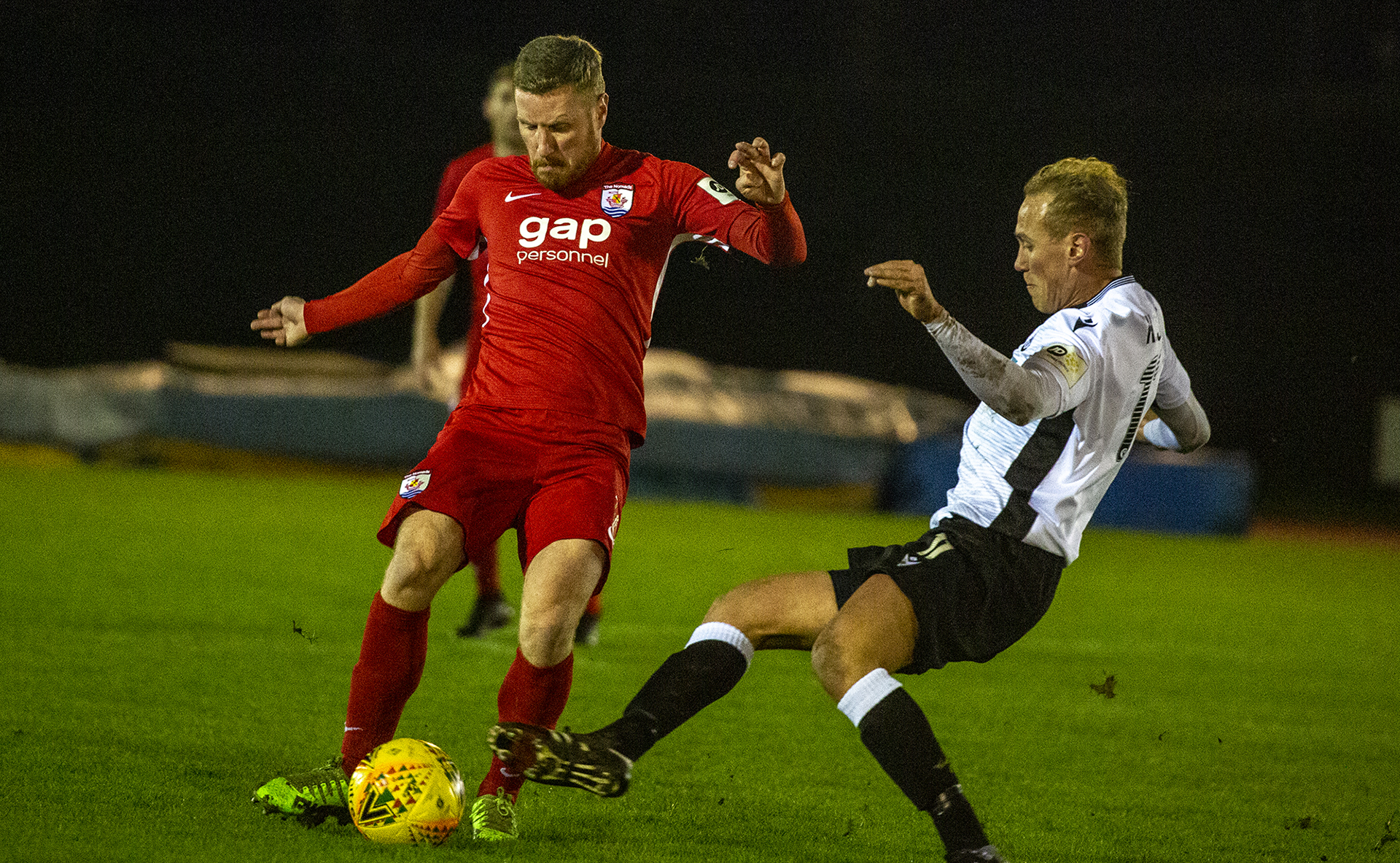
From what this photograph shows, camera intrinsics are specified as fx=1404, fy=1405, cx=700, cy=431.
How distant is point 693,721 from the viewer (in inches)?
195

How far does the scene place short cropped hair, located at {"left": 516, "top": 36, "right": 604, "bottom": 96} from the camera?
339 centimetres

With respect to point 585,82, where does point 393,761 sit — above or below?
below

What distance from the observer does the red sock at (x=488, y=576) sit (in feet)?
20.8

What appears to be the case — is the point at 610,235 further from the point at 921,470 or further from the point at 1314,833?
the point at 921,470

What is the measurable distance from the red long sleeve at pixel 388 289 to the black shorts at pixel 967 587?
131cm

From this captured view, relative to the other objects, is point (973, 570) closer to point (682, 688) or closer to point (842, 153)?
point (682, 688)

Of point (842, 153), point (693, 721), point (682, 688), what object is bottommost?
point (693, 721)

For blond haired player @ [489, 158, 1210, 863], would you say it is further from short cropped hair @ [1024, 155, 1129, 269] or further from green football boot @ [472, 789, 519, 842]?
green football boot @ [472, 789, 519, 842]

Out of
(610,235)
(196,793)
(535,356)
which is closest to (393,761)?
(196,793)

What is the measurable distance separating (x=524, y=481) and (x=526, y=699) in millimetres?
516

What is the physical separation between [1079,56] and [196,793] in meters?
18.6

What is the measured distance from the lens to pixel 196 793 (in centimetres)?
351

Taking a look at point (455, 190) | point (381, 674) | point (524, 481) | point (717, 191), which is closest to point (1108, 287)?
point (717, 191)

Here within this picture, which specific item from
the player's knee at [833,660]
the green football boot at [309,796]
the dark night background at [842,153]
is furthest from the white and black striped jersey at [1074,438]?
the dark night background at [842,153]
